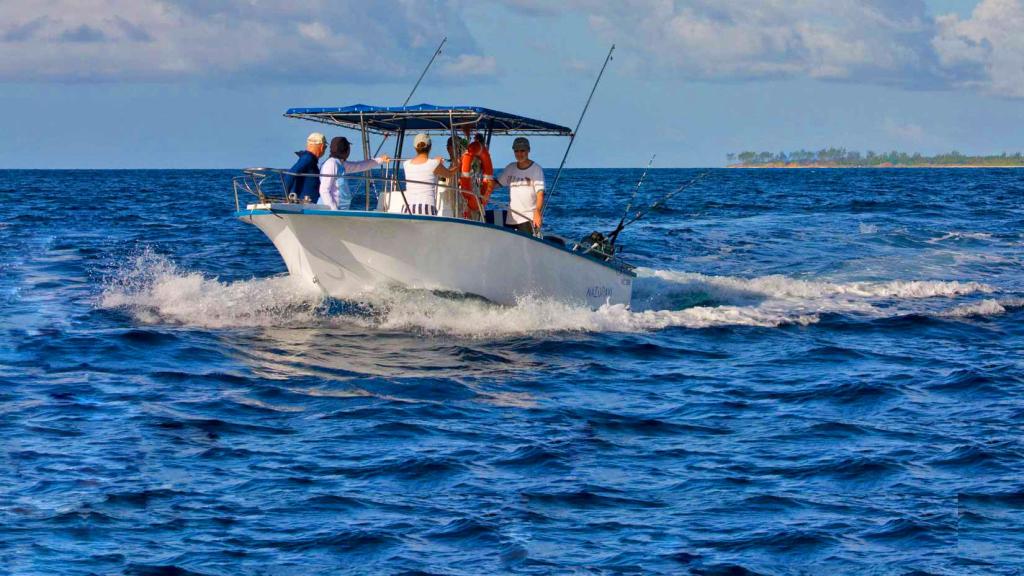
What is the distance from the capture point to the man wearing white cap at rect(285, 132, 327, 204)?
14.1 meters

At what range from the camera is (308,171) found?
14.2 meters

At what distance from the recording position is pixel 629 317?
16.1 meters

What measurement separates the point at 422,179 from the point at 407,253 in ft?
2.89

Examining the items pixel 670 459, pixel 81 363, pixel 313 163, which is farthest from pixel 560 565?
pixel 313 163

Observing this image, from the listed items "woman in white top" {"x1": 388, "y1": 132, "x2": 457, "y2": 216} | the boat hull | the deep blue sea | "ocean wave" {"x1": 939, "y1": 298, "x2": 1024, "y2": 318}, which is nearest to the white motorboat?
the boat hull

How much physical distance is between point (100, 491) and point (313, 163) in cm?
698

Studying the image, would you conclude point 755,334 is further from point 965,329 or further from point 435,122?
point 435,122

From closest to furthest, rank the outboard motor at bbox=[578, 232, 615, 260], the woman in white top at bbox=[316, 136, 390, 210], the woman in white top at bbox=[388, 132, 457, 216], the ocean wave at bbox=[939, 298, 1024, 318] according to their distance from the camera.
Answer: the woman in white top at bbox=[388, 132, 457, 216]
the woman in white top at bbox=[316, 136, 390, 210]
the outboard motor at bbox=[578, 232, 615, 260]
the ocean wave at bbox=[939, 298, 1024, 318]

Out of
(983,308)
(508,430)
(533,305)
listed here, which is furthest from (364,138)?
(983,308)

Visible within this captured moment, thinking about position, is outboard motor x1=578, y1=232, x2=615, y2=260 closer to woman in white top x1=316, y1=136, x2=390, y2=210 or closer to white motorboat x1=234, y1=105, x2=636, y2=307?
white motorboat x1=234, y1=105, x2=636, y2=307

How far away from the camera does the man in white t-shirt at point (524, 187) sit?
1515 centimetres

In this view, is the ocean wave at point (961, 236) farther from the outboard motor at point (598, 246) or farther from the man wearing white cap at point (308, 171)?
the man wearing white cap at point (308, 171)

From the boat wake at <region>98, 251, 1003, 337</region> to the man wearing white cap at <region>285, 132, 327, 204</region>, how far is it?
4.10 ft

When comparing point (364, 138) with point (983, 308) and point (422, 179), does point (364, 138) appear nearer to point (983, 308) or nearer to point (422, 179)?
point (422, 179)
